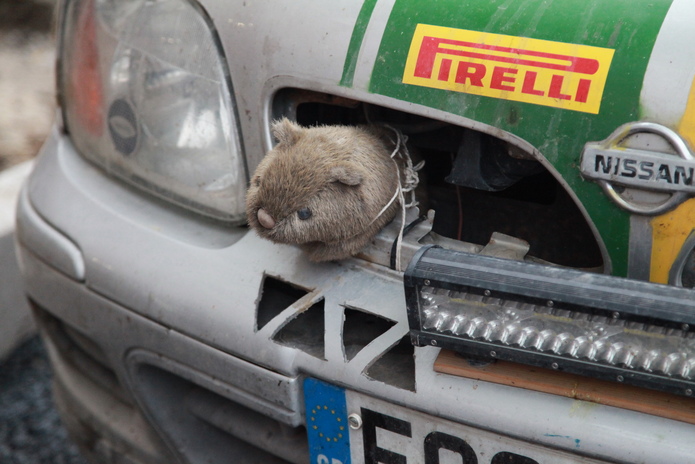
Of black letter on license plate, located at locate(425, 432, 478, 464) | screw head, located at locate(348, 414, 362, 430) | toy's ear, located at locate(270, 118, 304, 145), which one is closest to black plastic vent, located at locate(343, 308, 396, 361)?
screw head, located at locate(348, 414, 362, 430)

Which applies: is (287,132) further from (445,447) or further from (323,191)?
(445,447)

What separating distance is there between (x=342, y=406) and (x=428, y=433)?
0.59 feet

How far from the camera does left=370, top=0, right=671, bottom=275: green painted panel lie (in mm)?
1411

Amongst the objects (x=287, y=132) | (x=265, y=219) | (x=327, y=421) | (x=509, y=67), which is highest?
(x=509, y=67)

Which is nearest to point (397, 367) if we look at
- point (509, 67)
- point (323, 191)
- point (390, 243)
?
point (390, 243)

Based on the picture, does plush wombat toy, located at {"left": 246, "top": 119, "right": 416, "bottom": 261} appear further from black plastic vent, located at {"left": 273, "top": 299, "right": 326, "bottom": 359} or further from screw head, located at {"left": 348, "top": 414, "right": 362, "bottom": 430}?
screw head, located at {"left": 348, "top": 414, "right": 362, "bottom": 430}

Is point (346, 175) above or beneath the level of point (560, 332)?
above

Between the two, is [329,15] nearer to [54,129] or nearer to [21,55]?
[54,129]

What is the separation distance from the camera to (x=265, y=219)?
152cm

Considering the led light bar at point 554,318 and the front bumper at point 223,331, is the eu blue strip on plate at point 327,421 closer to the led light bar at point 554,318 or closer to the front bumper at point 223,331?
the front bumper at point 223,331

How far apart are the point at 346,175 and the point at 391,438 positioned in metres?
0.50

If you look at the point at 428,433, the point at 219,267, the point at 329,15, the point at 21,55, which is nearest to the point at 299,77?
the point at 329,15

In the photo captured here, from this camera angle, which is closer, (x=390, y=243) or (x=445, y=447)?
(x=445, y=447)

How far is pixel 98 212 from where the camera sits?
197cm
